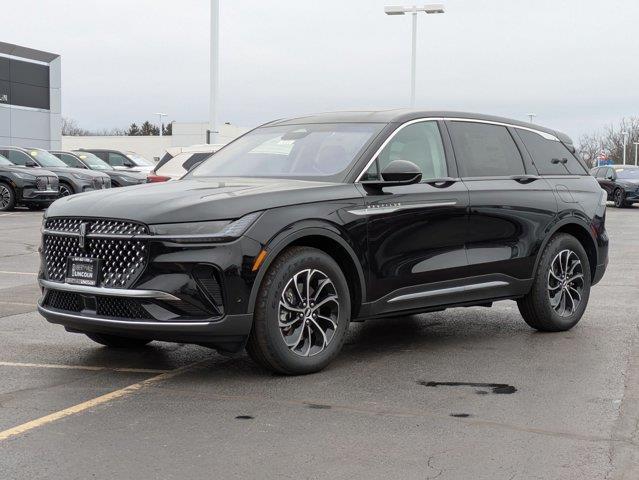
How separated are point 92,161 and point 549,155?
958 inches

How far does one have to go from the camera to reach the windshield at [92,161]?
30150 mm

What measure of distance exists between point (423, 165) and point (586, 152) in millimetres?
117327

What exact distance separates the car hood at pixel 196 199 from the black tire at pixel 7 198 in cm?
1922

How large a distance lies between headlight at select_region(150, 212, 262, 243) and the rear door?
86.0 inches

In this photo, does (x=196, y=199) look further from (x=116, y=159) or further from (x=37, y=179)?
(x=116, y=159)

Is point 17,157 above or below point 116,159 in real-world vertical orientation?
below

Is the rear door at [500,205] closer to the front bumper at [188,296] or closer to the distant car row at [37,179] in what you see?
the front bumper at [188,296]

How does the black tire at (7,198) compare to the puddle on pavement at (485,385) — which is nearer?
the puddle on pavement at (485,385)

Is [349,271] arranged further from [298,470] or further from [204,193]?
[298,470]

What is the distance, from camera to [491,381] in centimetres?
602

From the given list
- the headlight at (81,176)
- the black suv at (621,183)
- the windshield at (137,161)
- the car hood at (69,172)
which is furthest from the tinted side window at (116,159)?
the black suv at (621,183)

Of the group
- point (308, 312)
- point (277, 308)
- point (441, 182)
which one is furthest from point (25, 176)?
point (277, 308)

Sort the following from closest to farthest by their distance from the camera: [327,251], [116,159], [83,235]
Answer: [83,235], [327,251], [116,159]

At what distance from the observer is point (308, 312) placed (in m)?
6.01
